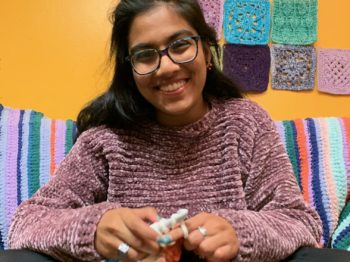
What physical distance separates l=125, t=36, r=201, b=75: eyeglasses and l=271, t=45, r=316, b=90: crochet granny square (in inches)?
23.6

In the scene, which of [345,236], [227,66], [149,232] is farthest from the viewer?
[227,66]

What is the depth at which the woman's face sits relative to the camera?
0.87m

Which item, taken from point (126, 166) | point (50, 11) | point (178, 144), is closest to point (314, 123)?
point (178, 144)

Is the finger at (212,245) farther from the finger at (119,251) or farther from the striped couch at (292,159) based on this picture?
the striped couch at (292,159)

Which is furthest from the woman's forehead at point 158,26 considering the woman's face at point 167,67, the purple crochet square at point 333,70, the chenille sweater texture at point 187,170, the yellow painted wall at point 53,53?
the purple crochet square at point 333,70

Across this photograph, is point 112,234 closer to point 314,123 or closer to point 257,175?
point 257,175

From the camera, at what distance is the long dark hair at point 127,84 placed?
0.92 m

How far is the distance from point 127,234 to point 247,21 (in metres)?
0.94

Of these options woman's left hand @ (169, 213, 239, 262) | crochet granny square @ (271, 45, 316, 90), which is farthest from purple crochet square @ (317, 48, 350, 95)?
woman's left hand @ (169, 213, 239, 262)

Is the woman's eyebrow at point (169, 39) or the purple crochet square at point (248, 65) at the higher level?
the woman's eyebrow at point (169, 39)

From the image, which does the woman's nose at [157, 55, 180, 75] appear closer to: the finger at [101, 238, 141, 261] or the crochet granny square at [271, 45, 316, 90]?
the finger at [101, 238, 141, 261]

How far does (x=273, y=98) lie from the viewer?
4.73 feet

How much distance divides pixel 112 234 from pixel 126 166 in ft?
0.90

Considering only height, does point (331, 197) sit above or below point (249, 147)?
below
